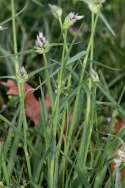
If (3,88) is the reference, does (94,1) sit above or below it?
above

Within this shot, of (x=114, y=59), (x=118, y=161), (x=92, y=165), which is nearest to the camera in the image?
(x=118, y=161)

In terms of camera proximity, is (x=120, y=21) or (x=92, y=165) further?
(x=120, y=21)

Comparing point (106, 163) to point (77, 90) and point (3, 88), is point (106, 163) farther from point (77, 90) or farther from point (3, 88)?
point (3, 88)

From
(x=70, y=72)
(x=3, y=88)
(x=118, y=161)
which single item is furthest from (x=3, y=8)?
(x=118, y=161)

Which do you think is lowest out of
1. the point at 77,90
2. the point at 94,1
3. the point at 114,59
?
the point at 114,59

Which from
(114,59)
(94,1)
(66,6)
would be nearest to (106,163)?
(94,1)

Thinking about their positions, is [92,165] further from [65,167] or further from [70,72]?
[70,72]

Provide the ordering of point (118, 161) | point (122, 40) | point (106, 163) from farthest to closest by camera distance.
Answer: point (122, 40)
point (106, 163)
point (118, 161)

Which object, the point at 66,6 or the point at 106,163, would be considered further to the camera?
the point at 66,6

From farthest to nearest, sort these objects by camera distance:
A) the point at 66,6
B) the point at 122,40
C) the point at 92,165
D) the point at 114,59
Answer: the point at 122,40, the point at 114,59, the point at 66,6, the point at 92,165
